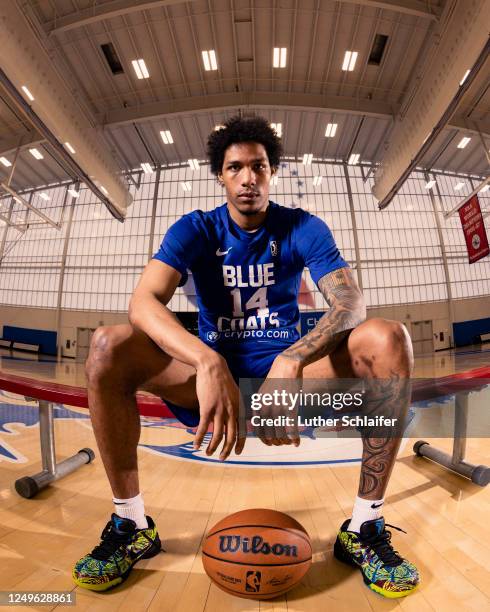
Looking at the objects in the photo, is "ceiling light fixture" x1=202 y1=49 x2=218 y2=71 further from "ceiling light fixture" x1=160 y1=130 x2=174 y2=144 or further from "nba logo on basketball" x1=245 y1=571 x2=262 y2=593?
"nba logo on basketball" x1=245 y1=571 x2=262 y2=593

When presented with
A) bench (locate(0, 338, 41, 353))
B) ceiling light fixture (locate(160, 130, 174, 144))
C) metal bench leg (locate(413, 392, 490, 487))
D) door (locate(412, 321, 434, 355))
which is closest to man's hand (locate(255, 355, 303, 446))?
metal bench leg (locate(413, 392, 490, 487))

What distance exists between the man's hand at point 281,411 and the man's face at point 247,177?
716mm

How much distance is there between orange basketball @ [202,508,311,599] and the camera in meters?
0.95

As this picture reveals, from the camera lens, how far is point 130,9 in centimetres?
700

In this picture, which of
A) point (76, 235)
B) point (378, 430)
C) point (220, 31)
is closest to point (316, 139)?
point (220, 31)

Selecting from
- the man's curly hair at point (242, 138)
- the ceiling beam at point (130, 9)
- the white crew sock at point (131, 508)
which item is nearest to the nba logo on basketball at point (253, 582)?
the white crew sock at point (131, 508)

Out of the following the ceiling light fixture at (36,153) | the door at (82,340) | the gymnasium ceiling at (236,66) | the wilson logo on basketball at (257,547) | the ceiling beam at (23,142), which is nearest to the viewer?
the wilson logo on basketball at (257,547)

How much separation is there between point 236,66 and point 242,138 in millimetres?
9006

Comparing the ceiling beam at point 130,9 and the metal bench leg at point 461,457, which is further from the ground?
the ceiling beam at point 130,9

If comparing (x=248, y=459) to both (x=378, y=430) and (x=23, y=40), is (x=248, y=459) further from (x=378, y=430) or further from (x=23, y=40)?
(x=23, y=40)

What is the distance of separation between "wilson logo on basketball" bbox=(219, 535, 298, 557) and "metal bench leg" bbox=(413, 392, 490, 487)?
1.36 m

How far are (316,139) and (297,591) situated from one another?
524 inches

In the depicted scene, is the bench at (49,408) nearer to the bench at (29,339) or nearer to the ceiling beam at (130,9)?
the ceiling beam at (130,9)

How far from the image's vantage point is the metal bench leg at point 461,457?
182 cm
